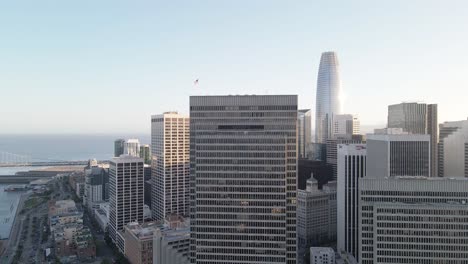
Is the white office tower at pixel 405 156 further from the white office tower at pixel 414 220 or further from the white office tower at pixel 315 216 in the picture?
the white office tower at pixel 414 220

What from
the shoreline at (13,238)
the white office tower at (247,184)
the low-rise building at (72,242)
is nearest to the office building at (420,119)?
the white office tower at (247,184)

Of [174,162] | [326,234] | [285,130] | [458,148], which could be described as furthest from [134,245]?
[458,148]

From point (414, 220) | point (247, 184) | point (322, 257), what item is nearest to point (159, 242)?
point (247, 184)

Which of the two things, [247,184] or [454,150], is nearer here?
[247,184]

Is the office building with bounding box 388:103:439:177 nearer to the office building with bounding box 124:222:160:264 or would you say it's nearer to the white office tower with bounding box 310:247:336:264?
the white office tower with bounding box 310:247:336:264

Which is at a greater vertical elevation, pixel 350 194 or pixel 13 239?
pixel 350 194

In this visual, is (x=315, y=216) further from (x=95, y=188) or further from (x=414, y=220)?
(x=95, y=188)

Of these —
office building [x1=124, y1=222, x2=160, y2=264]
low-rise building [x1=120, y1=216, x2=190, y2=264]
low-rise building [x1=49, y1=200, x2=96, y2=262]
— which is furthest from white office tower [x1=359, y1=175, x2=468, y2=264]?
low-rise building [x1=49, y1=200, x2=96, y2=262]

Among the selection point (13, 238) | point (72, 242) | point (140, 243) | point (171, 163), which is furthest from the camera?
point (13, 238)
